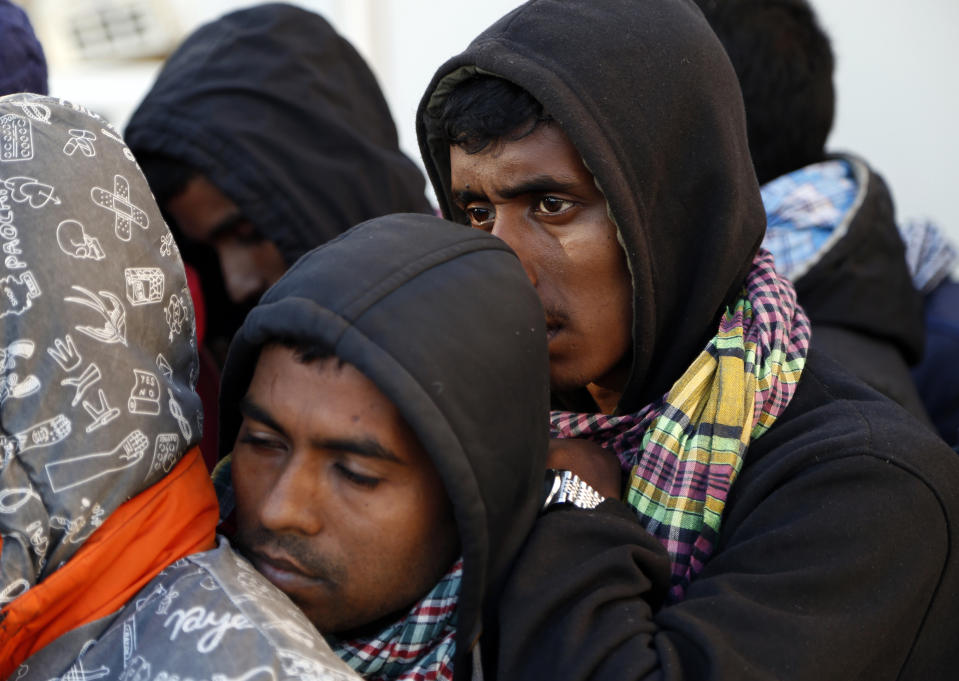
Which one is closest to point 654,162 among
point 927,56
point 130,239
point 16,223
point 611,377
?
point 611,377

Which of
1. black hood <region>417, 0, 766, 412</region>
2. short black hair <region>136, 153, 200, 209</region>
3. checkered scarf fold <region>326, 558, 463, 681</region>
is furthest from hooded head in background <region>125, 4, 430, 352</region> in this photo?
checkered scarf fold <region>326, 558, 463, 681</region>

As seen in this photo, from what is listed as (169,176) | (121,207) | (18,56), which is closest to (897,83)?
(169,176)

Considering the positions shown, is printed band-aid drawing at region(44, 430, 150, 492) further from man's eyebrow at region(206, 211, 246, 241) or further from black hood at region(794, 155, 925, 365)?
black hood at region(794, 155, 925, 365)

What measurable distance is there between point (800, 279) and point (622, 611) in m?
1.55

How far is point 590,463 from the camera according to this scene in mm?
1891

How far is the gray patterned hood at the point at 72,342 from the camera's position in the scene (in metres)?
1.40

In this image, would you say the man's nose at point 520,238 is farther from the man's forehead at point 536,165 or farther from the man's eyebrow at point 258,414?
the man's eyebrow at point 258,414

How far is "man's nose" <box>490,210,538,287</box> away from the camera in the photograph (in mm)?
1992

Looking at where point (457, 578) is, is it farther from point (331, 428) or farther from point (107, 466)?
point (107, 466)

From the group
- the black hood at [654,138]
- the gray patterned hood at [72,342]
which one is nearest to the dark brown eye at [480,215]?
the black hood at [654,138]

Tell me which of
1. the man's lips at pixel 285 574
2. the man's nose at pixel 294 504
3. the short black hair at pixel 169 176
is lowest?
the man's lips at pixel 285 574

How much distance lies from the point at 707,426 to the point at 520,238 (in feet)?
1.62

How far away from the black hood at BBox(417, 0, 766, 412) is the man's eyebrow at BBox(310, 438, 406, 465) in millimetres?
655

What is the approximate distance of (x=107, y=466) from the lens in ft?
4.76
